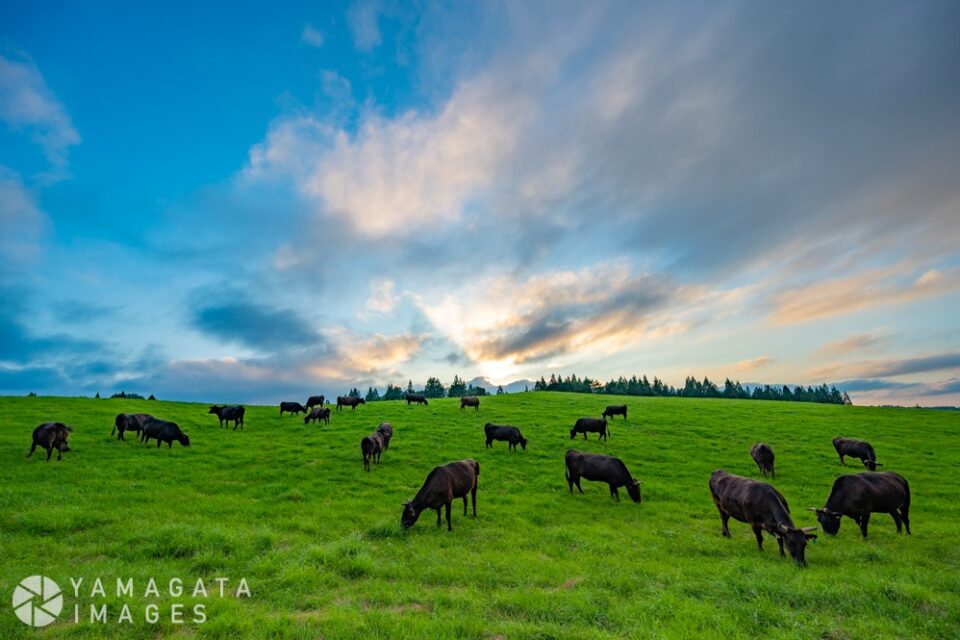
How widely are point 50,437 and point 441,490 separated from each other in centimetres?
2152

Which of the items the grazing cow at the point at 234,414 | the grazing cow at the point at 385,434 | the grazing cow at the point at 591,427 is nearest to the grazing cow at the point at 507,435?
the grazing cow at the point at 591,427

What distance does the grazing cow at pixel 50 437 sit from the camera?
829 inches

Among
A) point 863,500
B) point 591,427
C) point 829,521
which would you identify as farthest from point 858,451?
point 829,521

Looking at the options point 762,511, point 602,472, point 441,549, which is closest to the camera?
point 441,549

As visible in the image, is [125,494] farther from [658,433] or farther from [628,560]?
[658,433]

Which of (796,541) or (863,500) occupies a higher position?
(863,500)

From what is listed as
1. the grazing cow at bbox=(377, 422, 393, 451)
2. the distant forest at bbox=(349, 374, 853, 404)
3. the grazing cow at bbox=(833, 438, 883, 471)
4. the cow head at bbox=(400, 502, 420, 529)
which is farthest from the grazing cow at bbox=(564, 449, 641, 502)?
the distant forest at bbox=(349, 374, 853, 404)

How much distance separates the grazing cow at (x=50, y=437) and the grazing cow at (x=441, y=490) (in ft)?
64.9

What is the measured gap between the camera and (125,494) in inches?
624

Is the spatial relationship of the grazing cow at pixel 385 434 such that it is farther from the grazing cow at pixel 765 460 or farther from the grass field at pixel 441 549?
the grazing cow at pixel 765 460

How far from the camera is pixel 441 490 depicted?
47.9 feet

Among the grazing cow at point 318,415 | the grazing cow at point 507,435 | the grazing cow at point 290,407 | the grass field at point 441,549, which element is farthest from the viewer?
the grazing cow at point 290,407

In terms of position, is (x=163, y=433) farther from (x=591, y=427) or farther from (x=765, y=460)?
(x=765, y=460)

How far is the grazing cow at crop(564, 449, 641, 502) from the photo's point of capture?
1862 cm
